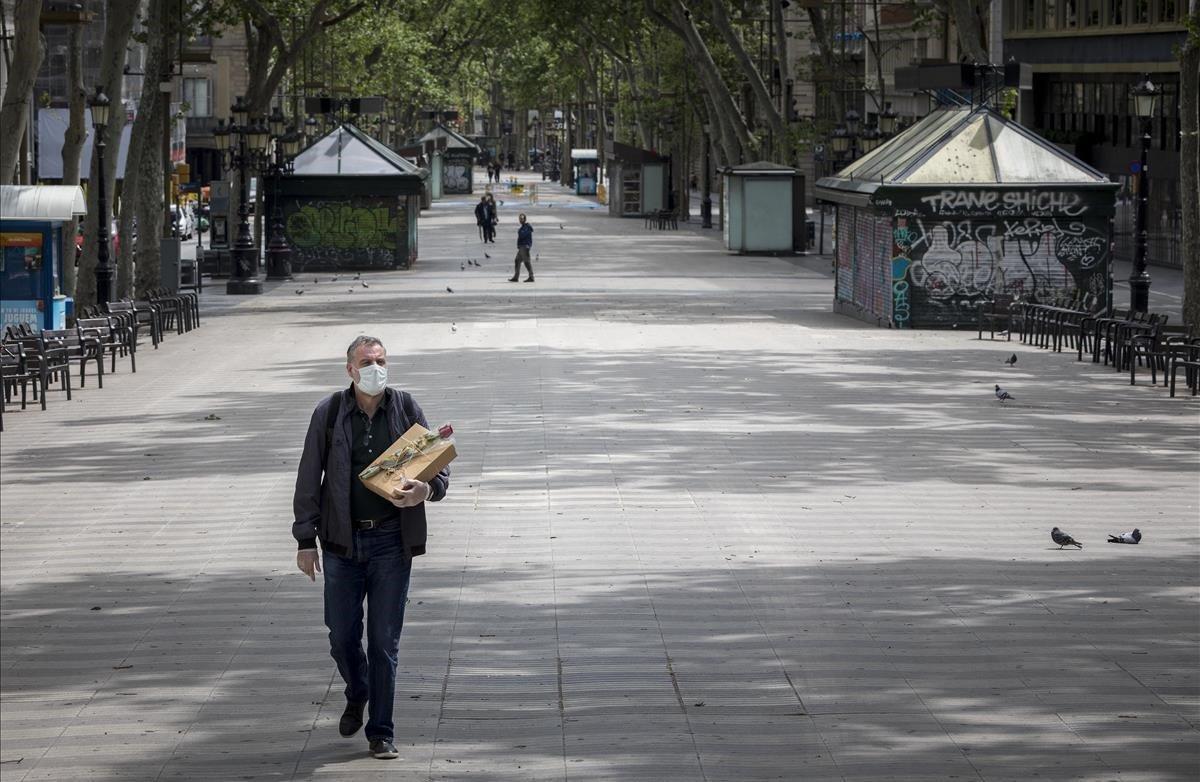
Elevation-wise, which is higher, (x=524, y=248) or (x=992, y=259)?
(x=524, y=248)

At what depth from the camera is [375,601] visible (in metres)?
7.83

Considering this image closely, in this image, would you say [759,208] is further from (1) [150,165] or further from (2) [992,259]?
(1) [150,165]

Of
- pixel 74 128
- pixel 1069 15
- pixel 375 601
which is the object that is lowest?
pixel 375 601

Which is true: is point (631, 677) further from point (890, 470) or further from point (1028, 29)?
point (1028, 29)

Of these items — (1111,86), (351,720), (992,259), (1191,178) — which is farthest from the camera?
(1111,86)

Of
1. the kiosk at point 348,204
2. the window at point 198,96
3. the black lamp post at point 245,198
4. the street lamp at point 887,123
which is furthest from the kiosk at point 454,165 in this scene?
the black lamp post at point 245,198

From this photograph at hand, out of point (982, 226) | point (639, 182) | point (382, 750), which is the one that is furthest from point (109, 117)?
point (639, 182)

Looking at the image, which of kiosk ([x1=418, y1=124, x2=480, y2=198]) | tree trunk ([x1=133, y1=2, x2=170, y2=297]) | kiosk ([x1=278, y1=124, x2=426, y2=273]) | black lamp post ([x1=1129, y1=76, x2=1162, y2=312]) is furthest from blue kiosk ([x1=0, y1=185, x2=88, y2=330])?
kiosk ([x1=418, y1=124, x2=480, y2=198])

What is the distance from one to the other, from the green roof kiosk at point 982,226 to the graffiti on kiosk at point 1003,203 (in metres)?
0.02

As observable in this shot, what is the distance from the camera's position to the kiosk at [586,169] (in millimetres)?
98938

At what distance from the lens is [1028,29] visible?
57.0 m

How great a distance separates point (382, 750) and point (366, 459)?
1.20 m

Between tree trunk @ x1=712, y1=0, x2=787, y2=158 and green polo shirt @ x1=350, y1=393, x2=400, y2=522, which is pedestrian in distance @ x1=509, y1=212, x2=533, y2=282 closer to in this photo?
tree trunk @ x1=712, y1=0, x2=787, y2=158

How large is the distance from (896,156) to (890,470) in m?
17.3
